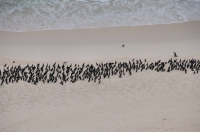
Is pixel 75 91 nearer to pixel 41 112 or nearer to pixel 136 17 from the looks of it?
pixel 41 112

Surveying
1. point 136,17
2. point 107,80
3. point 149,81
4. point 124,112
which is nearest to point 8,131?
point 124,112

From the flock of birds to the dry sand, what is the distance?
207 millimetres

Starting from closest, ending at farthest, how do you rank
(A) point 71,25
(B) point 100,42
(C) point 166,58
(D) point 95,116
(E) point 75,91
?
(D) point 95,116, (E) point 75,91, (C) point 166,58, (B) point 100,42, (A) point 71,25

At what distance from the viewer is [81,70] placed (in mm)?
8445

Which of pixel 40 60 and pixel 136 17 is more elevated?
pixel 136 17

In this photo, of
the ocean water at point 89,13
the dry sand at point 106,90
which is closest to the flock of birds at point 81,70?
the dry sand at point 106,90

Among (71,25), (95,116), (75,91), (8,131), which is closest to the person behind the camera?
(8,131)

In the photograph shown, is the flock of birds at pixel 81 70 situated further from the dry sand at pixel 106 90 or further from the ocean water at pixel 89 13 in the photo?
the ocean water at pixel 89 13

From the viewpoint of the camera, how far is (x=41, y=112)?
266 inches

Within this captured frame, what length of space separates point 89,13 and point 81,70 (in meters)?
4.45

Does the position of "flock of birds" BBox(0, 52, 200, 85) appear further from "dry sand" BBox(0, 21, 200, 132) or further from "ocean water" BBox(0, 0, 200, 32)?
"ocean water" BBox(0, 0, 200, 32)

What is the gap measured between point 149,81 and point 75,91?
5.92ft

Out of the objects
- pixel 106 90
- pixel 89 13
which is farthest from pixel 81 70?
pixel 89 13

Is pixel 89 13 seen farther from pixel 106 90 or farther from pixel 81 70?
pixel 106 90
